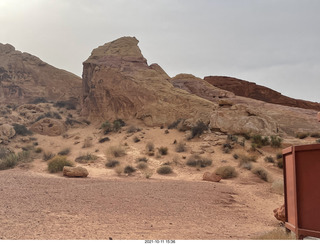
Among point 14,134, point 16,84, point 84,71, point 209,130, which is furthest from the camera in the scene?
point 16,84

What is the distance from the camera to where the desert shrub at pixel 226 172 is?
48.8ft

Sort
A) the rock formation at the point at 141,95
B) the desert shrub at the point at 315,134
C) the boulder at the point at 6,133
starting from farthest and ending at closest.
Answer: the rock formation at the point at 141,95 < the boulder at the point at 6,133 < the desert shrub at the point at 315,134

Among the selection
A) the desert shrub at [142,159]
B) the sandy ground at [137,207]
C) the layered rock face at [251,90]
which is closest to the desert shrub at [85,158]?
the sandy ground at [137,207]

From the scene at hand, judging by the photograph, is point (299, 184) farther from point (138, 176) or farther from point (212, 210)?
point (138, 176)

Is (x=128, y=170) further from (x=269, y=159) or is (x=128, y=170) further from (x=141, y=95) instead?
(x=141, y=95)

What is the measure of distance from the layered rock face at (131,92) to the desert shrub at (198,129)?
187cm

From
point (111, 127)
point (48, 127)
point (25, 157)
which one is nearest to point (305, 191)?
point (25, 157)

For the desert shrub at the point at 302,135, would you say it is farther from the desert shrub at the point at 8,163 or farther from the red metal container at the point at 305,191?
the desert shrub at the point at 8,163

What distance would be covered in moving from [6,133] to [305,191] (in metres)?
23.2

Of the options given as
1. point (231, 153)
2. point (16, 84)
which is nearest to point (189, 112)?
point (231, 153)

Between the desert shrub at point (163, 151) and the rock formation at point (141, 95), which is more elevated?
the rock formation at point (141, 95)

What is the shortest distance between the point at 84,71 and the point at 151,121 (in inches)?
501

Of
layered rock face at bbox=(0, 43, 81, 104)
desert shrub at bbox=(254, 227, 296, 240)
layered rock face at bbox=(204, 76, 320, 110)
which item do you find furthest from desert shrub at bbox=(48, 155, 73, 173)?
layered rock face at bbox=(204, 76, 320, 110)

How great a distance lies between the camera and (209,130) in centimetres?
2241
